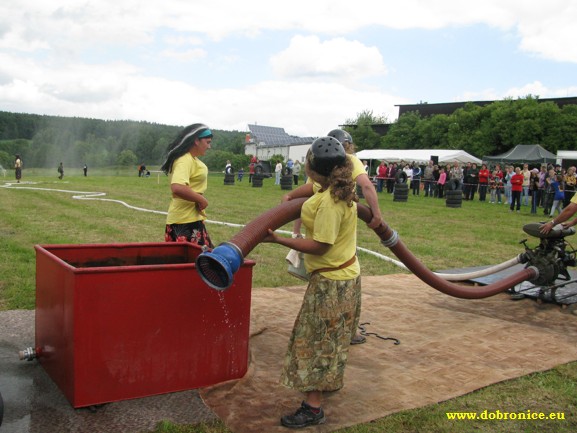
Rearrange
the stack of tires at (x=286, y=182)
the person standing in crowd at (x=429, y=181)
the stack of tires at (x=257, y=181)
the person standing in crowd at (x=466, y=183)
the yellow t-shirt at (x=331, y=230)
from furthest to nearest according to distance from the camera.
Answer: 1. the stack of tires at (x=257, y=181)
2. the stack of tires at (x=286, y=182)
3. the person standing in crowd at (x=429, y=181)
4. the person standing in crowd at (x=466, y=183)
5. the yellow t-shirt at (x=331, y=230)

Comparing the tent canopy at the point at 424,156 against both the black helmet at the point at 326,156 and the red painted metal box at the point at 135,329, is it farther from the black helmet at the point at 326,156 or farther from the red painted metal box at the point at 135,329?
the black helmet at the point at 326,156

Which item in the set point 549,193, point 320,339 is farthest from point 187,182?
point 549,193

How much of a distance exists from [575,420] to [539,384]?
0.59 metres

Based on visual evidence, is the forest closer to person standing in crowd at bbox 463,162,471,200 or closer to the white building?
the white building

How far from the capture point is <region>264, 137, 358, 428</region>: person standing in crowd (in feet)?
12.0

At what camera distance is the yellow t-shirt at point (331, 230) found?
3.58 m

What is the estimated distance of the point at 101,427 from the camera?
3.56 meters

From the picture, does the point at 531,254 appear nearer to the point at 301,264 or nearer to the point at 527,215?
the point at 301,264

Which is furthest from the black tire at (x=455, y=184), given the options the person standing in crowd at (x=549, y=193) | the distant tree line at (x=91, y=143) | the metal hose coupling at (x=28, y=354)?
the distant tree line at (x=91, y=143)

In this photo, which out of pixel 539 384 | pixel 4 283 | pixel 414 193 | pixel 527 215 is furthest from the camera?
pixel 414 193

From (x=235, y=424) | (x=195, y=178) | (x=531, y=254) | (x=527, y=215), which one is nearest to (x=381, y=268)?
(x=531, y=254)

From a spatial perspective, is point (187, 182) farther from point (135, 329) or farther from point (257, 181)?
point (257, 181)

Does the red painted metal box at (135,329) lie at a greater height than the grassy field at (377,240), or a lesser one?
greater

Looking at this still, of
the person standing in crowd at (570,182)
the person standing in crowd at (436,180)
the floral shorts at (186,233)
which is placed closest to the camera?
the floral shorts at (186,233)
